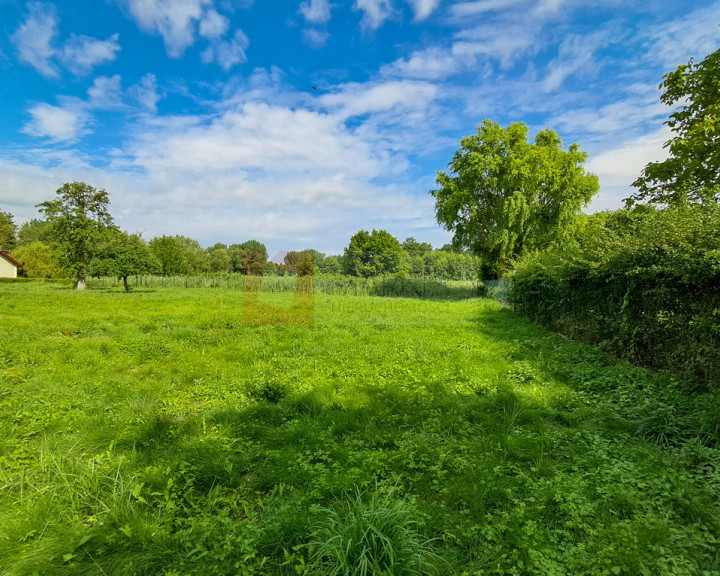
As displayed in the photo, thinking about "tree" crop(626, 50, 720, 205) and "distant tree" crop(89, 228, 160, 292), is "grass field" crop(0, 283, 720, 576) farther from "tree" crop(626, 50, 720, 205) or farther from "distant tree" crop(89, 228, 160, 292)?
"distant tree" crop(89, 228, 160, 292)

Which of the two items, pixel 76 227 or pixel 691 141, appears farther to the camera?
pixel 76 227

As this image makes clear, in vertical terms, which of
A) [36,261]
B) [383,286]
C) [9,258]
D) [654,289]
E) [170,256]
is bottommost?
[383,286]

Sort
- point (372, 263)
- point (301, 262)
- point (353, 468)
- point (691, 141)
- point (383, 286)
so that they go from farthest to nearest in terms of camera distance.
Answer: point (301, 262), point (372, 263), point (383, 286), point (691, 141), point (353, 468)

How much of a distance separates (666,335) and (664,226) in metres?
1.88

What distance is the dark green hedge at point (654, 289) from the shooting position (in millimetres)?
4488

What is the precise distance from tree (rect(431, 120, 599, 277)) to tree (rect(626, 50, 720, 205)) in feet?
27.6

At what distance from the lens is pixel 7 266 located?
39.4 m

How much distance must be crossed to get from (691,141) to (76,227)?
3444cm

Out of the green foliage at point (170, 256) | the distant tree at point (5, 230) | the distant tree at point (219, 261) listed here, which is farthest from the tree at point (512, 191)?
the distant tree at point (5, 230)

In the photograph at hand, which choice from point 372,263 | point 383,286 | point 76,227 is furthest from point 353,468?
point 76,227

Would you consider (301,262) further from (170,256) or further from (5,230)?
(5,230)

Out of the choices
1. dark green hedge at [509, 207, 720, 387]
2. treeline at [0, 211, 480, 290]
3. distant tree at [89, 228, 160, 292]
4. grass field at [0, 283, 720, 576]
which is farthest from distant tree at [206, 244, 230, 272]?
dark green hedge at [509, 207, 720, 387]

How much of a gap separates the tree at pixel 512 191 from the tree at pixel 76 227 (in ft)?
87.4

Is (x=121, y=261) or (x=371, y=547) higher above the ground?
(x=121, y=261)
